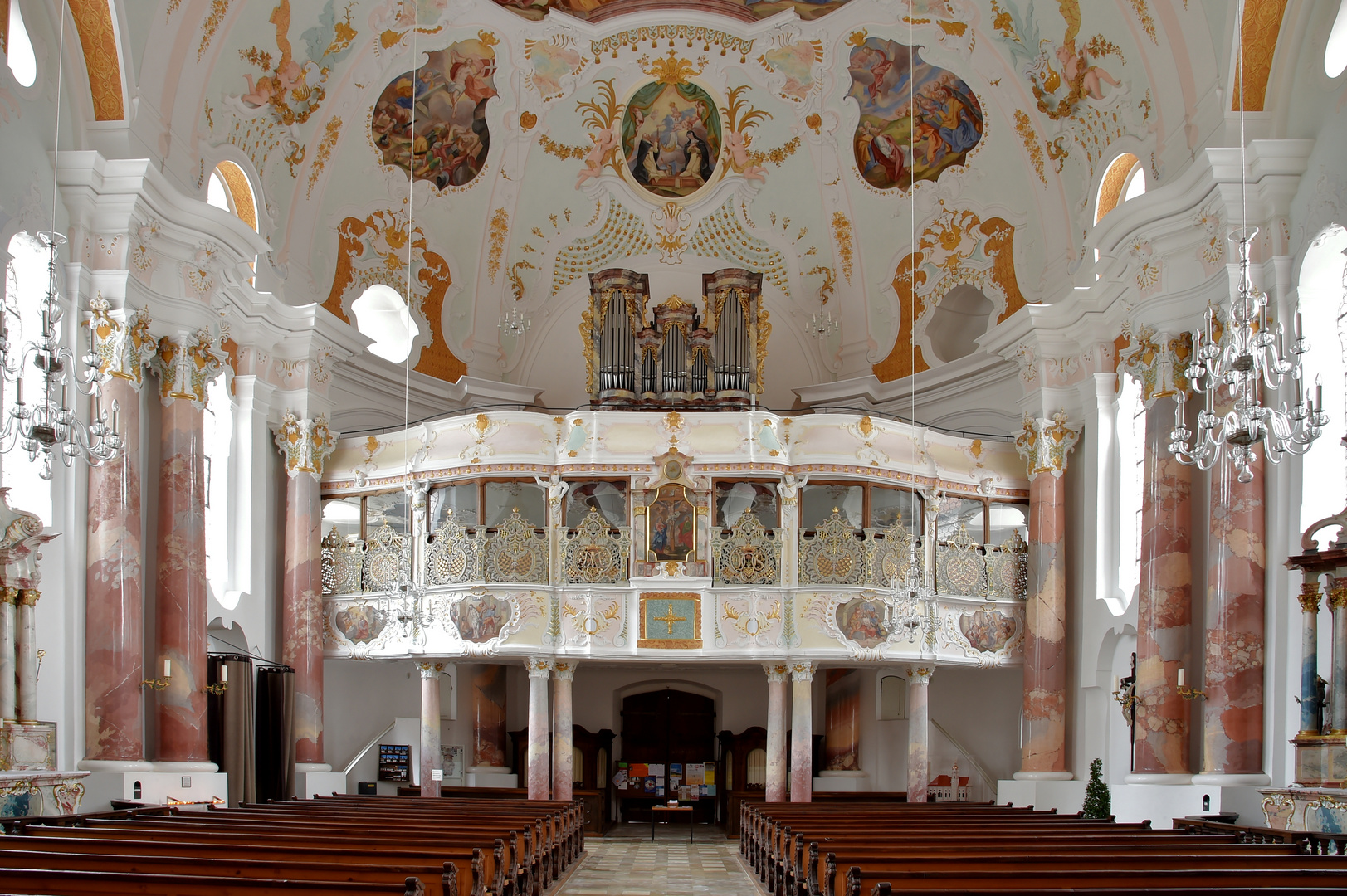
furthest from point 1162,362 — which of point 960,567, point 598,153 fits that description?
point 598,153

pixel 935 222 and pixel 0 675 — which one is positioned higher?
pixel 935 222

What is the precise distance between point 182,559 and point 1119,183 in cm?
1661

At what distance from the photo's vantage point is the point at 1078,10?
72.5 feet

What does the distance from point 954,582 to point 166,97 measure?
15039 millimetres

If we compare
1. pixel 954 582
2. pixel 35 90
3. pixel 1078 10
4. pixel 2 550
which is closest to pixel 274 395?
pixel 35 90

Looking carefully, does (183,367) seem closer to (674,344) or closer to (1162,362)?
(674,344)

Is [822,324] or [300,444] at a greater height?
[822,324]

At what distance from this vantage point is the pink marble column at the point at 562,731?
22609 millimetres

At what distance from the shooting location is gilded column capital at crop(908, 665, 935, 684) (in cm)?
2297

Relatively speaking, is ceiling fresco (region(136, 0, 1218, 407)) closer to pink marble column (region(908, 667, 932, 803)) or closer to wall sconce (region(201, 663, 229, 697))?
pink marble column (region(908, 667, 932, 803))

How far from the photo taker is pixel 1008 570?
2386 cm

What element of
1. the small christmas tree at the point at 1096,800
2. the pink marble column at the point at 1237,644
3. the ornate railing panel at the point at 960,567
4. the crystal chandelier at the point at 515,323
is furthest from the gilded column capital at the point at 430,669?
→ the pink marble column at the point at 1237,644

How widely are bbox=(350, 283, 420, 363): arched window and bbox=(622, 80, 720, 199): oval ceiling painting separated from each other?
5.74 m

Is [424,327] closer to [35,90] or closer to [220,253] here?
[220,253]
